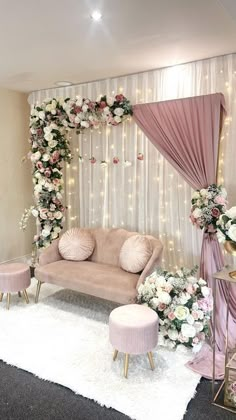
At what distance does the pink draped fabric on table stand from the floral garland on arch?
533mm

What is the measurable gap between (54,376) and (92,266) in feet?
4.67

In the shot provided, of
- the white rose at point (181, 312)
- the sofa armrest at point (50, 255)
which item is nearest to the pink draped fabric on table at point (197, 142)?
the white rose at point (181, 312)

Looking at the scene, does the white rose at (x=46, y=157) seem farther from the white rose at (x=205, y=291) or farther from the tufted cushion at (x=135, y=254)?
the white rose at (x=205, y=291)

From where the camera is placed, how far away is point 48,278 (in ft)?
12.1

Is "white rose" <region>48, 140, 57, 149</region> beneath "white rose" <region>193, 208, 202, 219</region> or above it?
above

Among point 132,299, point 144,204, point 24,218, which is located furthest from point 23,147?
point 132,299

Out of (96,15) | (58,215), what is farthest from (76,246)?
(96,15)

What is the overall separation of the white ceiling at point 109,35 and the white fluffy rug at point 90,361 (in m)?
2.54

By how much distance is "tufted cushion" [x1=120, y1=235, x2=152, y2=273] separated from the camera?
3.43 meters

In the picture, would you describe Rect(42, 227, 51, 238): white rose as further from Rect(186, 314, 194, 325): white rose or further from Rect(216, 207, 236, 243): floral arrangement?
Rect(216, 207, 236, 243): floral arrangement

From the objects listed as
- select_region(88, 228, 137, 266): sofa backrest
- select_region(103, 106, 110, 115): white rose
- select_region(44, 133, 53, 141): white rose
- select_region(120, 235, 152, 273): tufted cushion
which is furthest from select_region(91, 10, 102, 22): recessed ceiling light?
select_region(88, 228, 137, 266): sofa backrest

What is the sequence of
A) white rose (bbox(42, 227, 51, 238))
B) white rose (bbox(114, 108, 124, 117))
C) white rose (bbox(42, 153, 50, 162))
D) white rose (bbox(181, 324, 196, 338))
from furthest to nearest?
white rose (bbox(42, 227, 51, 238)), white rose (bbox(42, 153, 50, 162)), white rose (bbox(114, 108, 124, 117)), white rose (bbox(181, 324, 196, 338))

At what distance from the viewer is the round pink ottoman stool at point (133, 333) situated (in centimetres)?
246

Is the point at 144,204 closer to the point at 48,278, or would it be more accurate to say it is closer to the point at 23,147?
the point at 48,278
